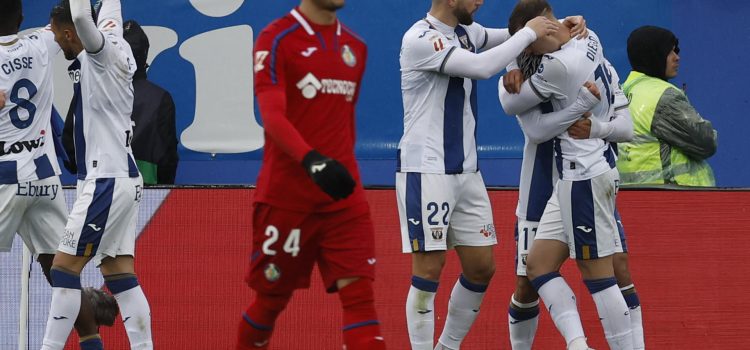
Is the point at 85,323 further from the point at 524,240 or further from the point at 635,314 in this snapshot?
the point at 635,314

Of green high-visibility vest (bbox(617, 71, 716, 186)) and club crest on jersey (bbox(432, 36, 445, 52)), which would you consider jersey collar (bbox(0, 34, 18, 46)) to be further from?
green high-visibility vest (bbox(617, 71, 716, 186))

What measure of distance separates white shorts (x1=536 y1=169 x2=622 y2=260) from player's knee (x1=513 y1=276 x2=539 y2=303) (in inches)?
17.7

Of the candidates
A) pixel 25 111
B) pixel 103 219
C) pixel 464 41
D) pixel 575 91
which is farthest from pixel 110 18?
pixel 575 91

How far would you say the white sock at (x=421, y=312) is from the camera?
804 centimetres

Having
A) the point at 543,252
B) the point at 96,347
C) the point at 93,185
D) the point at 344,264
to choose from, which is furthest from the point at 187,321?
the point at 344,264

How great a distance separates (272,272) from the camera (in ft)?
20.8

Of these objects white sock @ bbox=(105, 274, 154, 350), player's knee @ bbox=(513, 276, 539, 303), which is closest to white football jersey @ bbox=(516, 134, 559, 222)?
player's knee @ bbox=(513, 276, 539, 303)

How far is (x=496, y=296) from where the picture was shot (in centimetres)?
931

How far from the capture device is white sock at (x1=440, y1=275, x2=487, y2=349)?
827 centimetres

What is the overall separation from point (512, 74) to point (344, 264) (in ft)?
7.14

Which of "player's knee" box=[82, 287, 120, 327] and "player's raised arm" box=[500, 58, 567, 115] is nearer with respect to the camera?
"player's raised arm" box=[500, 58, 567, 115]

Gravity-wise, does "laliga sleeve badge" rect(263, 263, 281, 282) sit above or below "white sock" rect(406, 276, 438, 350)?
above

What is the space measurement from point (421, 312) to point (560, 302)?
2.62 feet

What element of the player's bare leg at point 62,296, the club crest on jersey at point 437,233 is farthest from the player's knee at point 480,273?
the player's bare leg at point 62,296
